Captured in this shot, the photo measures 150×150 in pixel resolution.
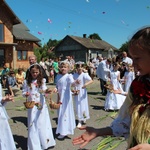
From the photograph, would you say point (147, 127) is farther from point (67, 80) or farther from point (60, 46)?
point (60, 46)

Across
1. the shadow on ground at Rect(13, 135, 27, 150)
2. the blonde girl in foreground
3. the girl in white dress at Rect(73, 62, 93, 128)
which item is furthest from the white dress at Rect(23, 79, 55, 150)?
the blonde girl in foreground

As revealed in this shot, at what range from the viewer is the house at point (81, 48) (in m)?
55.8

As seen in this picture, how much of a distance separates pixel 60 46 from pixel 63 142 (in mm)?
55586

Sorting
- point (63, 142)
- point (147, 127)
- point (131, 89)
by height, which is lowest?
point (63, 142)

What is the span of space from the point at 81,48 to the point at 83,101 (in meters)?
48.0

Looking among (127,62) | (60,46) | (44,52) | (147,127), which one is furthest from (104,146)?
(60,46)

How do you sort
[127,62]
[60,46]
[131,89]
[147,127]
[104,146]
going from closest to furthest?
[147,127] → [131,89] → [104,146] → [127,62] → [60,46]

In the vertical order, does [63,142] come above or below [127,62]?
below

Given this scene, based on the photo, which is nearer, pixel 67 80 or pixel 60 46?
pixel 67 80

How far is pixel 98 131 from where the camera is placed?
6.57 feet

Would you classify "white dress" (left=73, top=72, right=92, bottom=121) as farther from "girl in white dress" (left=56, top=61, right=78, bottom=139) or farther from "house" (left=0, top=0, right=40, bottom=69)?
"house" (left=0, top=0, right=40, bottom=69)

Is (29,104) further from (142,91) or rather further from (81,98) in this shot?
(142,91)

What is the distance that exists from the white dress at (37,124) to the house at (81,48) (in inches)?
1939

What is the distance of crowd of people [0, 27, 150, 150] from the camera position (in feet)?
5.69
